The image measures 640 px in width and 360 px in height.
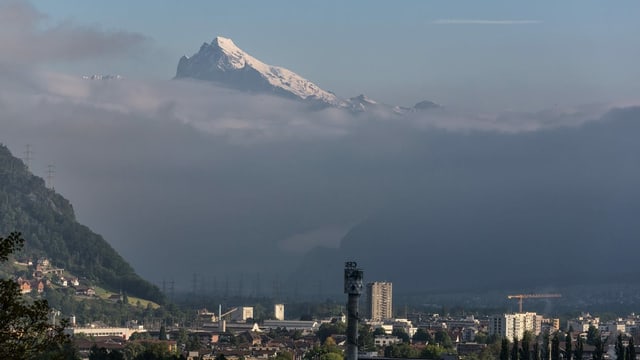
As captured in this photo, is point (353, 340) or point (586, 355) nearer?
point (353, 340)

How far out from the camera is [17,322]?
3638cm

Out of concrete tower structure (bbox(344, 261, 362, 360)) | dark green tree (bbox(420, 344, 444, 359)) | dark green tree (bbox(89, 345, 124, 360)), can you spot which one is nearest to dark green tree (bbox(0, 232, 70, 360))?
concrete tower structure (bbox(344, 261, 362, 360))

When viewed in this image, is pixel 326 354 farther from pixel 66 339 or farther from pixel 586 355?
pixel 66 339

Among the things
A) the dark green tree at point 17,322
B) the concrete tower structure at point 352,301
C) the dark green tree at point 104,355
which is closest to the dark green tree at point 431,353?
the dark green tree at point 104,355

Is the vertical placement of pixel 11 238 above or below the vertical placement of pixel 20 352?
above

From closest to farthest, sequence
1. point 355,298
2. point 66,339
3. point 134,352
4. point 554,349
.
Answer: point 66,339 → point 355,298 → point 554,349 → point 134,352

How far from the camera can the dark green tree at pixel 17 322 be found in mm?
35594

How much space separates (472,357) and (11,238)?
164 metres

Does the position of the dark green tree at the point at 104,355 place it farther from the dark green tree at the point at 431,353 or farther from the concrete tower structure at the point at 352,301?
the dark green tree at the point at 431,353

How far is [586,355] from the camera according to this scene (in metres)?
192

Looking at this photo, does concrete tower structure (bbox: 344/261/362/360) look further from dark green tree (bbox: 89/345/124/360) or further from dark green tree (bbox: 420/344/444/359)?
dark green tree (bbox: 420/344/444/359)

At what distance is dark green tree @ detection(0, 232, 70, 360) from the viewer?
117 feet

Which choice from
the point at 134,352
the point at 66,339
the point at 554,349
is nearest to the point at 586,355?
the point at 134,352

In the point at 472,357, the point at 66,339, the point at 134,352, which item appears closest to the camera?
the point at 66,339
